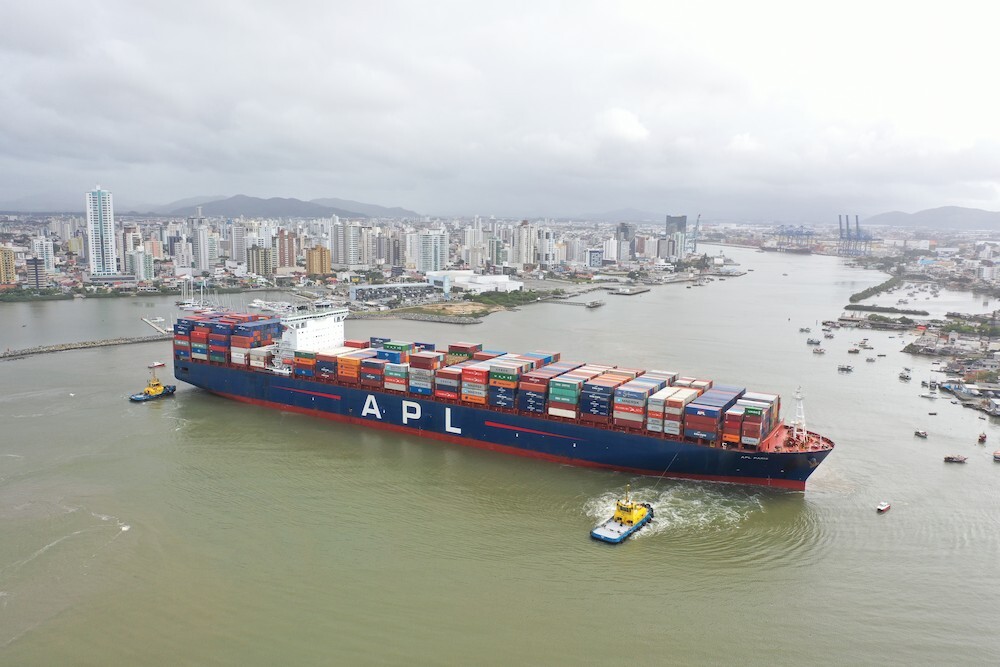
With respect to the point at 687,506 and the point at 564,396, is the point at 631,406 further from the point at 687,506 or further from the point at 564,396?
the point at 687,506

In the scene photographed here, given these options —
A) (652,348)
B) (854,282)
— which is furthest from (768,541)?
(854,282)

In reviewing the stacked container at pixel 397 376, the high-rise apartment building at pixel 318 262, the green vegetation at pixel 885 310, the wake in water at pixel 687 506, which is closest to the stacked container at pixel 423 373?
the stacked container at pixel 397 376

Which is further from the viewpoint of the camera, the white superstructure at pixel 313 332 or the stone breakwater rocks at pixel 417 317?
the stone breakwater rocks at pixel 417 317

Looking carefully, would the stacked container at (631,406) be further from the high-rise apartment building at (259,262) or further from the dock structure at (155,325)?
the high-rise apartment building at (259,262)

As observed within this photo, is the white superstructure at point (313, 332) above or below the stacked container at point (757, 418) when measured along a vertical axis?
above

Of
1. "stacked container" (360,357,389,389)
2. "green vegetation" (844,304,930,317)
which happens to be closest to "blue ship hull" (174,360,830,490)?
"stacked container" (360,357,389,389)

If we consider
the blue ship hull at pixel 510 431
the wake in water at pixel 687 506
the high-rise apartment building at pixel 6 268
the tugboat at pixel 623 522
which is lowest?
the wake in water at pixel 687 506

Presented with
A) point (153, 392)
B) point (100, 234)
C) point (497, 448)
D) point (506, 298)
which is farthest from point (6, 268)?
point (497, 448)
